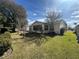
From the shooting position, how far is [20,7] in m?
32.9

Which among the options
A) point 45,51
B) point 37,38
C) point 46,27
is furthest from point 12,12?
point 45,51

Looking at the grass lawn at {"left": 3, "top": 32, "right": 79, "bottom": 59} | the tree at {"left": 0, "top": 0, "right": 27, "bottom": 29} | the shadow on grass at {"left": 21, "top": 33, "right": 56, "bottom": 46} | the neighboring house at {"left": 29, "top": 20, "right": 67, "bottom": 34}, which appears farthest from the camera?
the neighboring house at {"left": 29, "top": 20, "right": 67, "bottom": 34}

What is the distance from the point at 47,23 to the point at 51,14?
2931 mm

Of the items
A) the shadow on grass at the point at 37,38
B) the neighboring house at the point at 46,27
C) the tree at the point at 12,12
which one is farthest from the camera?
the neighboring house at the point at 46,27

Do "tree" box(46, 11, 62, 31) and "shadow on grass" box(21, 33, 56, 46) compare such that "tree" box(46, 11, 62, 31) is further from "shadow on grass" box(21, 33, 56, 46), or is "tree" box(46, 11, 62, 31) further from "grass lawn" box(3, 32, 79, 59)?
"grass lawn" box(3, 32, 79, 59)

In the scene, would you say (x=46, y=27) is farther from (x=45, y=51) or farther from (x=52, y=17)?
(x=45, y=51)

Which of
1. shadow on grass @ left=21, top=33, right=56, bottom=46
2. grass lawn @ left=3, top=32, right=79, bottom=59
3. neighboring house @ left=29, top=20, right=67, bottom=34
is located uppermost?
neighboring house @ left=29, top=20, right=67, bottom=34

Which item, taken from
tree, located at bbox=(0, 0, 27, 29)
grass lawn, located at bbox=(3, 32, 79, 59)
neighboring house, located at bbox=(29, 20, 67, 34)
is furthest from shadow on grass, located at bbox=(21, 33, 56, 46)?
tree, located at bbox=(0, 0, 27, 29)

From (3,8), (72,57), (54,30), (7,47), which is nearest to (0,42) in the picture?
(7,47)

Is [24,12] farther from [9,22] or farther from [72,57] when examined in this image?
[72,57]

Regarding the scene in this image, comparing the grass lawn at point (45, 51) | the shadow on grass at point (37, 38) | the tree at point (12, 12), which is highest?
the tree at point (12, 12)

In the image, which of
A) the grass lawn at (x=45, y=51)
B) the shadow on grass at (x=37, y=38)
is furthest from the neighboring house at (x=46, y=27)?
the grass lawn at (x=45, y=51)

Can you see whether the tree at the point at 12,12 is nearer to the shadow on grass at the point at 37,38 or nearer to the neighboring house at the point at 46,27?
the neighboring house at the point at 46,27

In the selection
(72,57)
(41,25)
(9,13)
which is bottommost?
(72,57)
